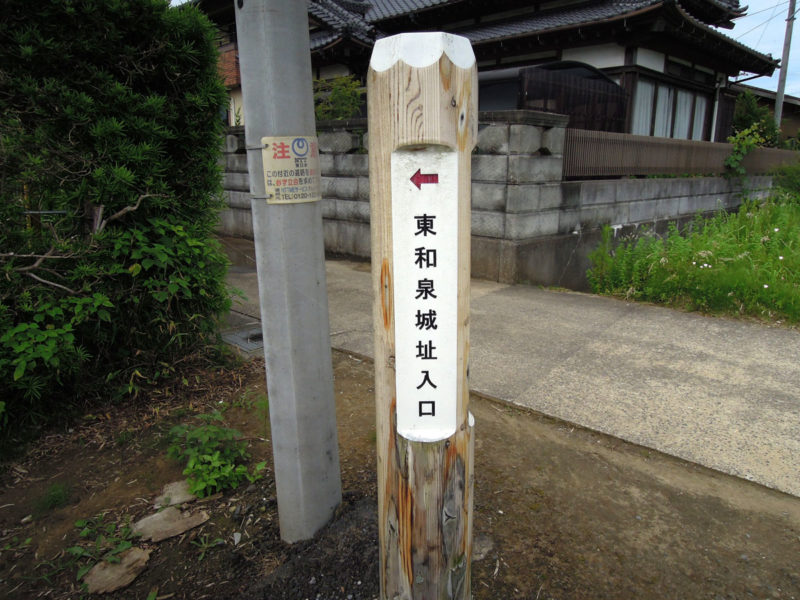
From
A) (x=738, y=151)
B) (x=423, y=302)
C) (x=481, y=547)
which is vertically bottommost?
(x=481, y=547)

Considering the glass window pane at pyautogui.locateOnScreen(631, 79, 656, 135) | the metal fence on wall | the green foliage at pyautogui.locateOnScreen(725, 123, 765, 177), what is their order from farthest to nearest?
the green foliage at pyautogui.locateOnScreen(725, 123, 765, 177), the glass window pane at pyautogui.locateOnScreen(631, 79, 656, 135), the metal fence on wall

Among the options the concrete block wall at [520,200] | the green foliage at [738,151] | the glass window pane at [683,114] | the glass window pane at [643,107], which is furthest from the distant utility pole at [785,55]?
the concrete block wall at [520,200]

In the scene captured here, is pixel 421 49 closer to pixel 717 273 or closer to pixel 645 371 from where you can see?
pixel 645 371

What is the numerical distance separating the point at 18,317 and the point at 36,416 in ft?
1.95

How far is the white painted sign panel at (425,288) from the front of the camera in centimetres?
149

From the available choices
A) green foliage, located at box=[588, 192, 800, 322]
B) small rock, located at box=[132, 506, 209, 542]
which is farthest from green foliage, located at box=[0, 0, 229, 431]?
green foliage, located at box=[588, 192, 800, 322]

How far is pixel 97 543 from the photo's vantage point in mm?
2346

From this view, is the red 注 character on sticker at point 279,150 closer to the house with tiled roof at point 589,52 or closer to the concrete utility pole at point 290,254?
the concrete utility pole at point 290,254

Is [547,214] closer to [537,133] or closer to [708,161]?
[537,133]

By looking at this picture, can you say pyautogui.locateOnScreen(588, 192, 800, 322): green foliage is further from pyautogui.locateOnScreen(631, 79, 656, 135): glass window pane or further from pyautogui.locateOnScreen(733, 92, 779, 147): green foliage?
pyautogui.locateOnScreen(733, 92, 779, 147): green foliage

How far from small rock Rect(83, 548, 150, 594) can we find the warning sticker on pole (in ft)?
5.26

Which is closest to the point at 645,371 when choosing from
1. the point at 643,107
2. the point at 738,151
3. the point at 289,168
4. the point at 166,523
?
the point at 289,168

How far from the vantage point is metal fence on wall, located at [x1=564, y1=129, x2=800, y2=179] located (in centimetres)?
741

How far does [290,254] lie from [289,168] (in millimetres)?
324
